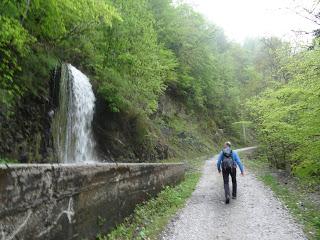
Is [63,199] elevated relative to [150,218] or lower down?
elevated

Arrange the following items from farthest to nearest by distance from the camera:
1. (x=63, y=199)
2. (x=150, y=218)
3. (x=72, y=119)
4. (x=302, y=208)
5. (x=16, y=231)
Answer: (x=72, y=119), (x=302, y=208), (x=150, y=218), (x=63, y=199), (x=16, y=231)

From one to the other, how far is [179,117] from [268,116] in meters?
22.7

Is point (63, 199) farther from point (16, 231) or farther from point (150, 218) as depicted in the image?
point (150, 218)

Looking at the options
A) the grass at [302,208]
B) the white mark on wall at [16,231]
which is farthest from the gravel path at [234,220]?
the white mark on wall at [16,231]

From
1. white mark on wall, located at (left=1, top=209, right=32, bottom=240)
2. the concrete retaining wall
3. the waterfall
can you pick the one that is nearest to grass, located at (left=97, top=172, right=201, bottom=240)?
the concrete retaining wall

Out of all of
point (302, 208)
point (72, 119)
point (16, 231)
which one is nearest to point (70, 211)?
point (16, 231)

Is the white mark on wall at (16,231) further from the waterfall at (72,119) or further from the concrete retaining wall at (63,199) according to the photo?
the waterfall at (72,119)

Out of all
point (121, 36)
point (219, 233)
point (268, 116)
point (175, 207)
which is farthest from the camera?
point (121, 36)

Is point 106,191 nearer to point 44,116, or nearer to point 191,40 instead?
point 44,116

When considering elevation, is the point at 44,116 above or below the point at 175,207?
above

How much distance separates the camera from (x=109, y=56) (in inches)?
768

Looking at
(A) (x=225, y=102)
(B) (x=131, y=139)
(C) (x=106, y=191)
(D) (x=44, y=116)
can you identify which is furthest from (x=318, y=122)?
(A) (x=225, y=102)

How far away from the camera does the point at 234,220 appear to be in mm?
8062

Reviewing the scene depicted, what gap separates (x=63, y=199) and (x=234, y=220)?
488 centimetres
